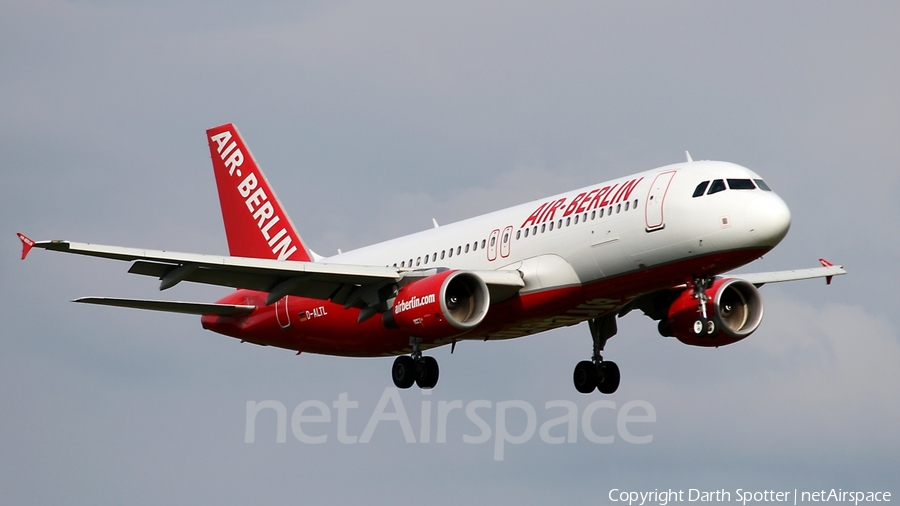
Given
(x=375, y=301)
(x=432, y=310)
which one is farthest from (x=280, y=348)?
(x=432, y=310)

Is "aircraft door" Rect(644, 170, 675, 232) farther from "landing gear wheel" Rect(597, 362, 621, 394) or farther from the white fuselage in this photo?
"landing gear wheel" Rect(597, 362, 621, 394)

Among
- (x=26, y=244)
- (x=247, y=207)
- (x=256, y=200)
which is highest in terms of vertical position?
(x=256, y=200)

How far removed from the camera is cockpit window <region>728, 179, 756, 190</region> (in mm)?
41500

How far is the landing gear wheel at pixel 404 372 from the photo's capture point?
46500 mm

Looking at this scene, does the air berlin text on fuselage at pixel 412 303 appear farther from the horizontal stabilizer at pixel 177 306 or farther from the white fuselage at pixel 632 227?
the horizontal stabilizer at pixel 177 306

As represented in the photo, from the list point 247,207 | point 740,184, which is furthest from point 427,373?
point 247,207

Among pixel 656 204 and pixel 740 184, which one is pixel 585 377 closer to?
pixel 656 204

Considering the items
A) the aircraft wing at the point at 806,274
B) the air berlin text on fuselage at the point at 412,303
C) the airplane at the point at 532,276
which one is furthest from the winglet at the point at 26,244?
the aircraft wing at the point at 806,274

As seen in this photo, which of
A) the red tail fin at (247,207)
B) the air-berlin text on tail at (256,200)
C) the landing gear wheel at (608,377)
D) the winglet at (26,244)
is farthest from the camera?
the red tail fin at (247,207)

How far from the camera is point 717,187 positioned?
136ft

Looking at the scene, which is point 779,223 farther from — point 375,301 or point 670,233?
point 375,301

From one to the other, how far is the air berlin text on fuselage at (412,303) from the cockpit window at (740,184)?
343 inches

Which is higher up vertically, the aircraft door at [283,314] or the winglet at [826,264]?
the winglet at [826,264]

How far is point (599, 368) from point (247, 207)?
14.4 m
